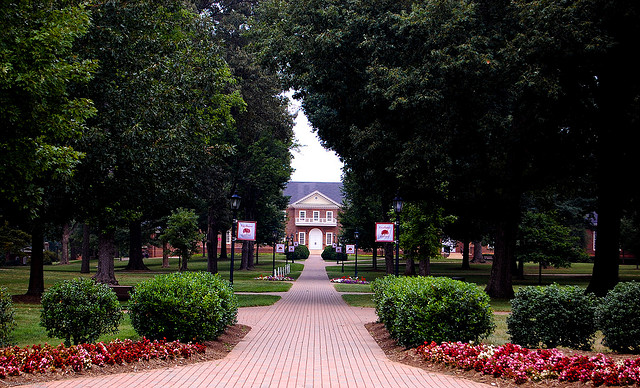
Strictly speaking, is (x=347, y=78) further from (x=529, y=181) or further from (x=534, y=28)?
(x=529, y=181)

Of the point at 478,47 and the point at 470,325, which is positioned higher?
the point at 478,47

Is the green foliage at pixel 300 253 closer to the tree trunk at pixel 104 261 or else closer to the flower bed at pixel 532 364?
the tree trunk at pixel 104 261

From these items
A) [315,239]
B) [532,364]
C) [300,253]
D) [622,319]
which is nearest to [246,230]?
[622,319]

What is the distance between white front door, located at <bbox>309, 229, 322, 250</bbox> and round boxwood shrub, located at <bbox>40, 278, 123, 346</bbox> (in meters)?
88.5

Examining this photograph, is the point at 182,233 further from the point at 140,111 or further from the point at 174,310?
the point at 174,310

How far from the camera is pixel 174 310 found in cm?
949

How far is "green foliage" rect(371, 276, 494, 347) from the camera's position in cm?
944

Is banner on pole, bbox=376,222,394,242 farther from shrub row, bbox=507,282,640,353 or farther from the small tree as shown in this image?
the small tree

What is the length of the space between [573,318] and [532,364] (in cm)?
230

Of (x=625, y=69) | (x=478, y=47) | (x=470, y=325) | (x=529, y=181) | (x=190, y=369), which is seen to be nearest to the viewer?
(x=190, y=369)

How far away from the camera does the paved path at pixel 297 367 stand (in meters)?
7.34

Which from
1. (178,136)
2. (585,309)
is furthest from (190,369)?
(178,136)

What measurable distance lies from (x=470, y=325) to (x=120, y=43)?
13.5 meters

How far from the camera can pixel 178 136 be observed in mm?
18516
